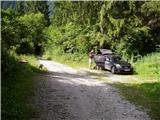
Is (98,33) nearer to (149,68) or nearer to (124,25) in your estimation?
(124,25)

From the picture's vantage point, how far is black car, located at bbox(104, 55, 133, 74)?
27892 millimetres

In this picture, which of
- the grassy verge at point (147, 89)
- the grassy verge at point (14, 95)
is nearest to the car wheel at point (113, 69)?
the grassy verge at point (147, 89)

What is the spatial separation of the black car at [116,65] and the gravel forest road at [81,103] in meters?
6.94

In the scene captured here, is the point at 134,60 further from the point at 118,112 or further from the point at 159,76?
the point at 118,112

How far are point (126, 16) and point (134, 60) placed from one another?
5069 mm

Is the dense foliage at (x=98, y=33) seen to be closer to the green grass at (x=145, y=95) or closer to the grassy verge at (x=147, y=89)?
the grassy verge at (x=147, y=89)

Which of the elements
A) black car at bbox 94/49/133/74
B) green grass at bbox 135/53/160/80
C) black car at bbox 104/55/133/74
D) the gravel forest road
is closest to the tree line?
black car at bbox 94/49/133/74

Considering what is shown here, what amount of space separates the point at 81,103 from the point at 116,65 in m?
13.2

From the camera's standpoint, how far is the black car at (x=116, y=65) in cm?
2789

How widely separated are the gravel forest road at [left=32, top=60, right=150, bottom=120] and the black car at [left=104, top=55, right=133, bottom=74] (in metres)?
6.94

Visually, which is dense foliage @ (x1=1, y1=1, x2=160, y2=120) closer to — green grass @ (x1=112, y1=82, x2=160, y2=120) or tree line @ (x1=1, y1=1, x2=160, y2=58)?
tree line @ (x1=1, y1=1, x2=160, y2=58)

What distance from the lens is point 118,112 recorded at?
14258 millimetres

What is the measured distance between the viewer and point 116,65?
93.7 ft

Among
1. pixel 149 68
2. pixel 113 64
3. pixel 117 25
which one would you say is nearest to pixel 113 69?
pixel 113 64
